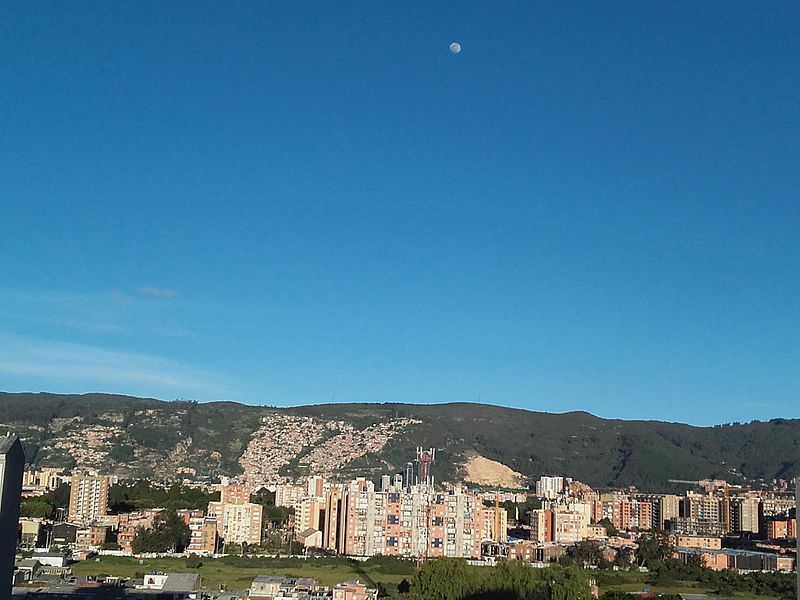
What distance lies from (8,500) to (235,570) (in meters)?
16.0

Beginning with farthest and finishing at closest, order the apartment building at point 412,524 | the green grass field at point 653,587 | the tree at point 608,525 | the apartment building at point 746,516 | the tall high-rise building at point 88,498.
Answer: the apartment building at point 746,516, the tree at point 608,525, the tall high-rise building at point 88,498, the apartment building at point 412,524, the green grass field at point 653,587

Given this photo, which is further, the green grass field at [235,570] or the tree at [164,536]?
the tree at [164,536]

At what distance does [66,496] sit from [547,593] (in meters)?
21.4

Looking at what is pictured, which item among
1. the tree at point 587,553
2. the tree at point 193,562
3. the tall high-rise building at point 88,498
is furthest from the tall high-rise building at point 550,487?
the tree at point 193,562

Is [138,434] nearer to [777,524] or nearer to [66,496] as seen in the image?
[66,496]

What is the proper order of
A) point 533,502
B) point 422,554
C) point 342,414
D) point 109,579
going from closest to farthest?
point 109,579 < point 422,554 < point 533,502 < point 342,414

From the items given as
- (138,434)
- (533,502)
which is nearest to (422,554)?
(533,502)

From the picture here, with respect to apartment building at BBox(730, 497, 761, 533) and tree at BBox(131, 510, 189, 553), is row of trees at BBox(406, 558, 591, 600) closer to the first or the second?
tree at BBox(131, 510, 189, 553)

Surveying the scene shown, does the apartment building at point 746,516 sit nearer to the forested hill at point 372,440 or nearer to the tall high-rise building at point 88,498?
the forested hill at point 372,440

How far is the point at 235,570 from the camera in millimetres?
21203

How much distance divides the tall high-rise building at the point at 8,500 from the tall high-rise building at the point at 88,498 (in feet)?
76.8

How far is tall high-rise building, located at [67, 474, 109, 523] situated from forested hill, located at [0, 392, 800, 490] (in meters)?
22.9

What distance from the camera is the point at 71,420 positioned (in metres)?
60.9

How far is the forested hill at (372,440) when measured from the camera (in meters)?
55.8
